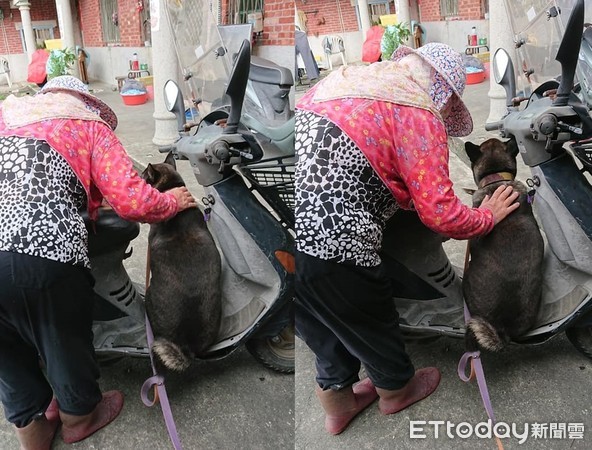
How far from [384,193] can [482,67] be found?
29cm

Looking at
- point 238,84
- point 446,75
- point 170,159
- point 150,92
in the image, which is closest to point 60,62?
point 150,92

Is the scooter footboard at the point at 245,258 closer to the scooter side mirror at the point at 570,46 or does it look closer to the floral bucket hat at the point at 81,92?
the floral bucket hat at the point at 81,92

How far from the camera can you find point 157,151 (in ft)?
4.32

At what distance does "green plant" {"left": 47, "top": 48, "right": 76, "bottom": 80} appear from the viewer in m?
1.14

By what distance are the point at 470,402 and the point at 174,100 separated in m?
0.86

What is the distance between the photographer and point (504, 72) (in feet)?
3.30

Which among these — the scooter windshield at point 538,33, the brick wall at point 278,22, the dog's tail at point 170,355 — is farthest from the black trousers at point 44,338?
the scooter windshield at point 538,33

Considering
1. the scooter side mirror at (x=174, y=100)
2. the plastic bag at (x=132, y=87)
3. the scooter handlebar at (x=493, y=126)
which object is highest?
the plastic bag at (x=132, y=87)

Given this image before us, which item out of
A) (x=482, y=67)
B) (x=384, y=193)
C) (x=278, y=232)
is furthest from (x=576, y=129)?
(x=278, y=232)

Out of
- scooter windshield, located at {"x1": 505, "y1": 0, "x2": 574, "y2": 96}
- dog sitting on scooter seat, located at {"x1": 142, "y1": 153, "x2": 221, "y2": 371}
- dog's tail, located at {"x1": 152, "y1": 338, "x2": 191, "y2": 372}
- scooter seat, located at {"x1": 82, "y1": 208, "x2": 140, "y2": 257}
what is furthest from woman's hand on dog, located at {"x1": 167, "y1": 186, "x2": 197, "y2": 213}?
scooter windshield, located at {"x1": 505, "y1": 0, "x2": 574, "y2": 96}

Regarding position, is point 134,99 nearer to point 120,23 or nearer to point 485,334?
point 120,23

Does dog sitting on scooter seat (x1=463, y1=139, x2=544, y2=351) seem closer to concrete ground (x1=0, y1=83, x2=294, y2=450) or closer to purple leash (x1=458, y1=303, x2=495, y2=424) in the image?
purple leash (x1=458, y1=303, x2=495, y2=424)

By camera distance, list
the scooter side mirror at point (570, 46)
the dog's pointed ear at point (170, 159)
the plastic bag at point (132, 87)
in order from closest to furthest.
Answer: the scooter side mirror at point (570, 46)
the plastic bag at point (132, 87)
the dog's pointed ear at point (170, 159)

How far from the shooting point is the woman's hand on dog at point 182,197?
1253mm
